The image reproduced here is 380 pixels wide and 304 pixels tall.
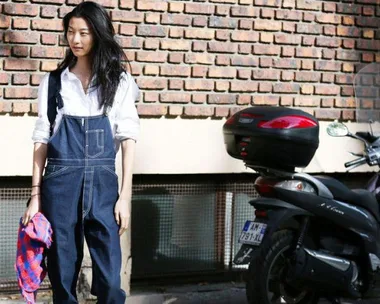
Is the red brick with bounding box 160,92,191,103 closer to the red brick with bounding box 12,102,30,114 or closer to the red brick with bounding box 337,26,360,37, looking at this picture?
the red brick with bounding box 12,102,30,114

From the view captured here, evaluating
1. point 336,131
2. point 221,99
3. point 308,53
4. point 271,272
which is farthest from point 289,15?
point 271,272

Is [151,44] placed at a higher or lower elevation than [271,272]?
higher

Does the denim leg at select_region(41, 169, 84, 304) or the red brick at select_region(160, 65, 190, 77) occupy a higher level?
the red brick at select_region(160, 65, 190, 77)

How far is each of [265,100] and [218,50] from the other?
532 millimetres

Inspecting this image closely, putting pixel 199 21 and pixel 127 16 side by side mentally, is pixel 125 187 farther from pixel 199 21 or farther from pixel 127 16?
pixel 199 21

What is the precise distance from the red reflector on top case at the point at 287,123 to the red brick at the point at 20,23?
174 cm

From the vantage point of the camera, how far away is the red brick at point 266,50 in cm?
642

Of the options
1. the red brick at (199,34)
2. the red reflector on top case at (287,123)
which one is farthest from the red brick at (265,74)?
the red reflector on top case at (287,123)

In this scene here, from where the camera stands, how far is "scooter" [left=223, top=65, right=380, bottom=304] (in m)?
5.13

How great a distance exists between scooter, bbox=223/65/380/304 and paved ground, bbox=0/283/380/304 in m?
0.73

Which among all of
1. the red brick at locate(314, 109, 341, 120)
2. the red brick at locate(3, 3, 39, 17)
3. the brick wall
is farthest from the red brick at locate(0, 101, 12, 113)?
the red brick at locate(314, 109, 341, 120)

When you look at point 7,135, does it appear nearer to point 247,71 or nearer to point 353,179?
point 247,71

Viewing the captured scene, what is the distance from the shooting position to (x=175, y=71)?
613 cm

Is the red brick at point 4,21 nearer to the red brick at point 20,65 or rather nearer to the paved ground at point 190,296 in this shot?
the red brick at point 20,65
